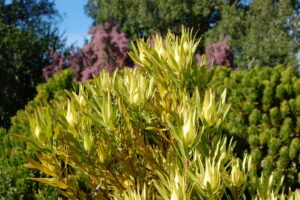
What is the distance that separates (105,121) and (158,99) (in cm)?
34

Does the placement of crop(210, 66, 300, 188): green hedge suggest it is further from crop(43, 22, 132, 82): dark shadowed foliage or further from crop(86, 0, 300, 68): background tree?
crop(43, 22, 132, 82): dark shadowed foliage

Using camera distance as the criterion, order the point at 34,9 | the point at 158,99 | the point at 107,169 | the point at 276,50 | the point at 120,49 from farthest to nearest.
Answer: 1. the point at 34,9
2. the point at 276,50
3. the point at 120,49
4. the point at 158,99
5. the point at 107,169

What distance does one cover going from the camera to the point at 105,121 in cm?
140

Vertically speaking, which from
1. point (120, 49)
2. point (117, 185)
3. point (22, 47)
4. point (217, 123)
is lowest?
point (117, 185)

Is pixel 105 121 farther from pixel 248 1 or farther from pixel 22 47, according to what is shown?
pixel 248 1

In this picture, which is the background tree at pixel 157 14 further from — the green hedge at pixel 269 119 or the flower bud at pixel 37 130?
the flower bud at pixel 37 130

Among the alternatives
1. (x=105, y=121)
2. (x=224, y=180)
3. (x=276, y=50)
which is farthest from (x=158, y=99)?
(x=276, y=50)

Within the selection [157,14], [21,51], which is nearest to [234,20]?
[157,14]

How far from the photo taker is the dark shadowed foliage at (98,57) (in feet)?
43.5

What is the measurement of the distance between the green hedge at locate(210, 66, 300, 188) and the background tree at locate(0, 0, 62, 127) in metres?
11.0

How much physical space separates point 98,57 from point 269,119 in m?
10.3

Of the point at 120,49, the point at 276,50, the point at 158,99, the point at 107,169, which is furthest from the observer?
the point at 276,50

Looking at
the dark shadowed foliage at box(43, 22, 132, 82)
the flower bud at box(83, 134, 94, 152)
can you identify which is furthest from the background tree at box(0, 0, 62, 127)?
the flower bud at box(83, 134, 94, 152)

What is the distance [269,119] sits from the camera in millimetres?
3984
